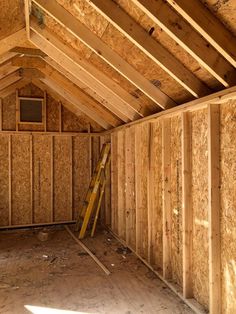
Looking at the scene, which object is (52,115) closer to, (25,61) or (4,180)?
(4,180)

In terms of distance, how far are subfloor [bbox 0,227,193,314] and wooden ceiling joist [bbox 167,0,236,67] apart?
273cm

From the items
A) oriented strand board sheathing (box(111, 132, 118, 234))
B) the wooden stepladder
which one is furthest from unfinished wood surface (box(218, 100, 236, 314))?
the wooden stepladder

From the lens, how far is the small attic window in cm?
658

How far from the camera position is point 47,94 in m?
6.71

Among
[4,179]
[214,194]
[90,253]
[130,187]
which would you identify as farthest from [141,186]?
[4,179]

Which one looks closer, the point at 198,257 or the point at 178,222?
the point at 198,257

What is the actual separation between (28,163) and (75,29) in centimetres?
432

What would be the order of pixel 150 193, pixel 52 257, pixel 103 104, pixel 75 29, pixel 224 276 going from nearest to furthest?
pixel 224 276, pixel 75 29, pixel 150 193, pixel 52 257, pixel 103 104

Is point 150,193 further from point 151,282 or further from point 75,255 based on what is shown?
point 75,255

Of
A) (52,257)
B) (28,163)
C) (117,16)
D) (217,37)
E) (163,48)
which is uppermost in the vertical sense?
(117,16)

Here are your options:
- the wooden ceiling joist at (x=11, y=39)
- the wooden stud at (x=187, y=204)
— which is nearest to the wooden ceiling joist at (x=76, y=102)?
the wooden ceiling joist at (x=11, y=39)

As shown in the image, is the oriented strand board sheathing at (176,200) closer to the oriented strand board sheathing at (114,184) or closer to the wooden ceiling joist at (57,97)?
the oriented strand board sheathing at (114,184)

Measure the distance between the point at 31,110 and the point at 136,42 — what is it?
4.63 metres

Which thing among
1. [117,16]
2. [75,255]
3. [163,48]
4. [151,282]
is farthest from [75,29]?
[75,255]
